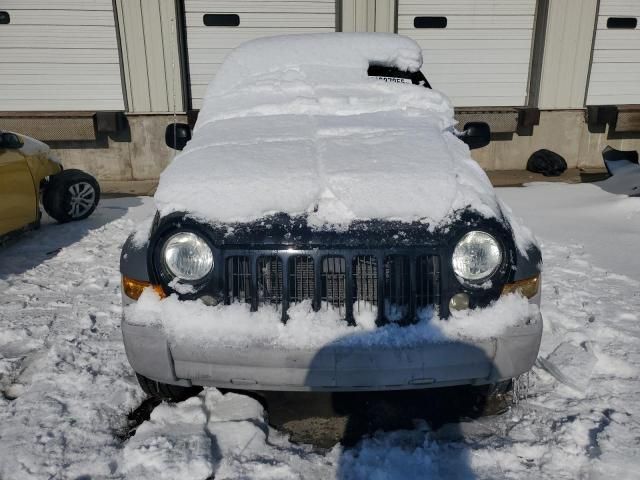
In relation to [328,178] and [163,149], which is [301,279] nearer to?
[328,178]

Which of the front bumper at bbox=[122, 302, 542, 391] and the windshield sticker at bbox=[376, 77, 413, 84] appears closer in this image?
the front bumper at bbox=[122, 302, 542, 391]

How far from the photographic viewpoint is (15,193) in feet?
15.5

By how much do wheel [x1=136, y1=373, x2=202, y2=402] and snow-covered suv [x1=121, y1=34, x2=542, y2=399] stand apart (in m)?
0.32

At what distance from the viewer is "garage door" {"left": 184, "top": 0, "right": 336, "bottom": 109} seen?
31.8ft

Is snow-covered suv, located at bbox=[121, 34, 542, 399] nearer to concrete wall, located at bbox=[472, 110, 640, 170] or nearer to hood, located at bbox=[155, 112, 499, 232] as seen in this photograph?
hood, located at bbox=[155, 112, 499, 232]

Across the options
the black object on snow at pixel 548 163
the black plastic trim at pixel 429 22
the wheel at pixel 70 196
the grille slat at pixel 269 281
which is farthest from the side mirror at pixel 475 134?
the black plastic trim at pixel 429 22

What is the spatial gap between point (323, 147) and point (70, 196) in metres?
4.58

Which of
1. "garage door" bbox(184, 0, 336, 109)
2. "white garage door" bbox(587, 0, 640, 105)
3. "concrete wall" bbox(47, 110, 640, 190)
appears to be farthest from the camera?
"white garage door" bbox(587, 0, 640, 105)

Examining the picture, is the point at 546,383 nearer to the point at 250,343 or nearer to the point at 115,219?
the point at 250,343

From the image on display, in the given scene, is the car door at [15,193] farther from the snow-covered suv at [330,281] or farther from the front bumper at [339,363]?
the front bumper at [339,363]

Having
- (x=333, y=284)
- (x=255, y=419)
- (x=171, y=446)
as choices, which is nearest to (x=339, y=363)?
(x=333, y=284)

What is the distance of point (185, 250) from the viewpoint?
7.15 feet

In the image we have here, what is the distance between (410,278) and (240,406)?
3.71ft

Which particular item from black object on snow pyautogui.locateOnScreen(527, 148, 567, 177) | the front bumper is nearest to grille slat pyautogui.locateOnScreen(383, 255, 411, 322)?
the front bumper
